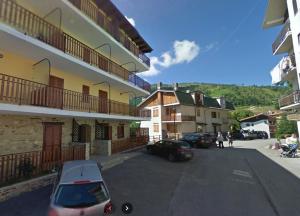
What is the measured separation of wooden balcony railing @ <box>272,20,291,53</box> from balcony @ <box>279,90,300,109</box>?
547 cm

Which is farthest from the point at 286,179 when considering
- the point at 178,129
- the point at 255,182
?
the point at 178,129

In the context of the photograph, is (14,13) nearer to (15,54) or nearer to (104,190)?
(15,54)

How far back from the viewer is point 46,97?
10219 millimetres

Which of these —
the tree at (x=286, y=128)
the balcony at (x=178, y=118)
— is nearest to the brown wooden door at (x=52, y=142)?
the balcony at (x=178, y=118)

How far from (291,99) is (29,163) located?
70.2 feet

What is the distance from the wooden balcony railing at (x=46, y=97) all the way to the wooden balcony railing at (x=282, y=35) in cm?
1712

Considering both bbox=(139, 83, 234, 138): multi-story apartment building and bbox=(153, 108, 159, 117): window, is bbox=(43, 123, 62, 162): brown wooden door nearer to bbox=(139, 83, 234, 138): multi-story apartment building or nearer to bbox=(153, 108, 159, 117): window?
bbox=(139, 83, 234, 138): multi-story apartment building

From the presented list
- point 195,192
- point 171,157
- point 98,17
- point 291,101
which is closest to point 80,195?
point 195,192

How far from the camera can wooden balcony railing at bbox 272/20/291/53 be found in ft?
63.3

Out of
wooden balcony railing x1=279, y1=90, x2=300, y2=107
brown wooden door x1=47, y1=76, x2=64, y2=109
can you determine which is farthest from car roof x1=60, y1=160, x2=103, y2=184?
wooden balcony railing x1=279, y1=90, x2=300, y2=107

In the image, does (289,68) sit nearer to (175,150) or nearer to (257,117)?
(175,150)

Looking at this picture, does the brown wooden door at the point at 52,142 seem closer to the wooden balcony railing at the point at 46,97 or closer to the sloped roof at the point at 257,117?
the wooden balcony railing at the point at 46,97

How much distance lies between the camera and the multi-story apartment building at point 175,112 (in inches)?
1438

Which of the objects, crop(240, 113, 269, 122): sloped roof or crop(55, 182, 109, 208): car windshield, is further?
crop(240, 113, 269, 122): sloped roof
